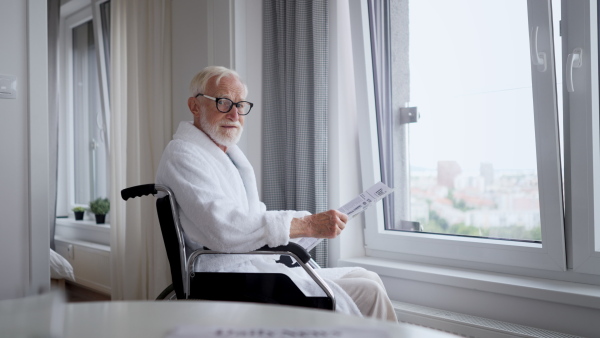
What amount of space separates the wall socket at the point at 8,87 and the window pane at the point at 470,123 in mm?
1725

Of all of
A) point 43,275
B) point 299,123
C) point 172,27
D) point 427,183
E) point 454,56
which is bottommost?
point 43,275

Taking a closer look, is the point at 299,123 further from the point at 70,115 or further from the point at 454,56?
the point at 70,115

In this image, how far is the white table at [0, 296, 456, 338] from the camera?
64cm

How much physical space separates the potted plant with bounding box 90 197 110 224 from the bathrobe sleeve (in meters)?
2.87

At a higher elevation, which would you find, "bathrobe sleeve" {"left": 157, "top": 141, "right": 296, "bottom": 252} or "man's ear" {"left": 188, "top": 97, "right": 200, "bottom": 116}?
"man's ear" {"left": 188, "top": 97, "right": 200, "bottom": 116}

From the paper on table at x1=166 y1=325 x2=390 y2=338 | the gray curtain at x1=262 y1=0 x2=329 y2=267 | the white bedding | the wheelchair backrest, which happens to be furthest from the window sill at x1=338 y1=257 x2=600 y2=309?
the white bedding

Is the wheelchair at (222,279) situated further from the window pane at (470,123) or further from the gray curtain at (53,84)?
the gray curtain at (53,84)

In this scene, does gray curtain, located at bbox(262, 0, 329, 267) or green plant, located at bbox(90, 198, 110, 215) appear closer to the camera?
gray curtain, located at bbox(262, 0, 329, 267)

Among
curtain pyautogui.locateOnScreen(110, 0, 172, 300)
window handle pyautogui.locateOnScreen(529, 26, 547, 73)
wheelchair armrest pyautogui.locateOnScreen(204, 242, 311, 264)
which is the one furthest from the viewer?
curtain pyautogui.locateOnScreen(110, 0, 172, 300)

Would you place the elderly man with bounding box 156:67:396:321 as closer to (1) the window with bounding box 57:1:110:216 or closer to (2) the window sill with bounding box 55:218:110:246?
(2) the window sill with bounding box 55:218:110:246

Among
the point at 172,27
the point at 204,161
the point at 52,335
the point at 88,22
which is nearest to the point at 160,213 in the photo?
the point at 204,161

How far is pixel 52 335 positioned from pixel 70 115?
5.09m

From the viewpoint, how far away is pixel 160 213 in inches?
66.8

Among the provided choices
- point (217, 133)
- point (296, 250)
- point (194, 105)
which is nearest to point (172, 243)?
point (296, 250)
